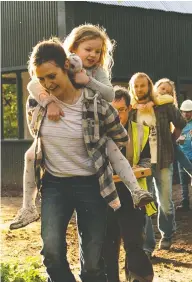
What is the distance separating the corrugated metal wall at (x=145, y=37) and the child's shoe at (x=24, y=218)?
36.5ft

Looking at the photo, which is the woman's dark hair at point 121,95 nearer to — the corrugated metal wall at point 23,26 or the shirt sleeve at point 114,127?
the shirt sleeve at point 114,127

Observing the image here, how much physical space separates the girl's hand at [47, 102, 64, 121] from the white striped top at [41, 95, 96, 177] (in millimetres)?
32

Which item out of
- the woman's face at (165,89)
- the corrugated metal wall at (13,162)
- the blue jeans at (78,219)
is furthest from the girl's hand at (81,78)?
the corrugated metal wall at (13,162)

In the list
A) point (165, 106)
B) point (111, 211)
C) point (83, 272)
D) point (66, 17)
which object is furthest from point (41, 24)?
point (83, 272)

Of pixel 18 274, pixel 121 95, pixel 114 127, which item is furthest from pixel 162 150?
pixel 114 127

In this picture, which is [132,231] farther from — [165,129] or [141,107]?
[165,129]

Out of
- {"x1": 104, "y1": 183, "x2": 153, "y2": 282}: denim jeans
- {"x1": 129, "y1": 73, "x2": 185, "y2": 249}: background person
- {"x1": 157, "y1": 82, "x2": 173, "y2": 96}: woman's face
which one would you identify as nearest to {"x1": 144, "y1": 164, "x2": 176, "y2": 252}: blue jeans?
{"x1": 129, "y1": 73, "x2": 185, "y2": 249}: background person

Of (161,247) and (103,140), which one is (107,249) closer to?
(103,140)

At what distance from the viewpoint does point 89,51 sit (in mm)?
4676

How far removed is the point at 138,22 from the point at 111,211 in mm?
11435

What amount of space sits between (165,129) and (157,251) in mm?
1303

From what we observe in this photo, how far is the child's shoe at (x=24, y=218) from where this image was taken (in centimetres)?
439

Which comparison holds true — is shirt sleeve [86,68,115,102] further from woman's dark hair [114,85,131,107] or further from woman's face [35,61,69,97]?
woman's dark hair [114,85,131,107]

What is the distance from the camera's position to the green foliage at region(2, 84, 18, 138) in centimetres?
1934
